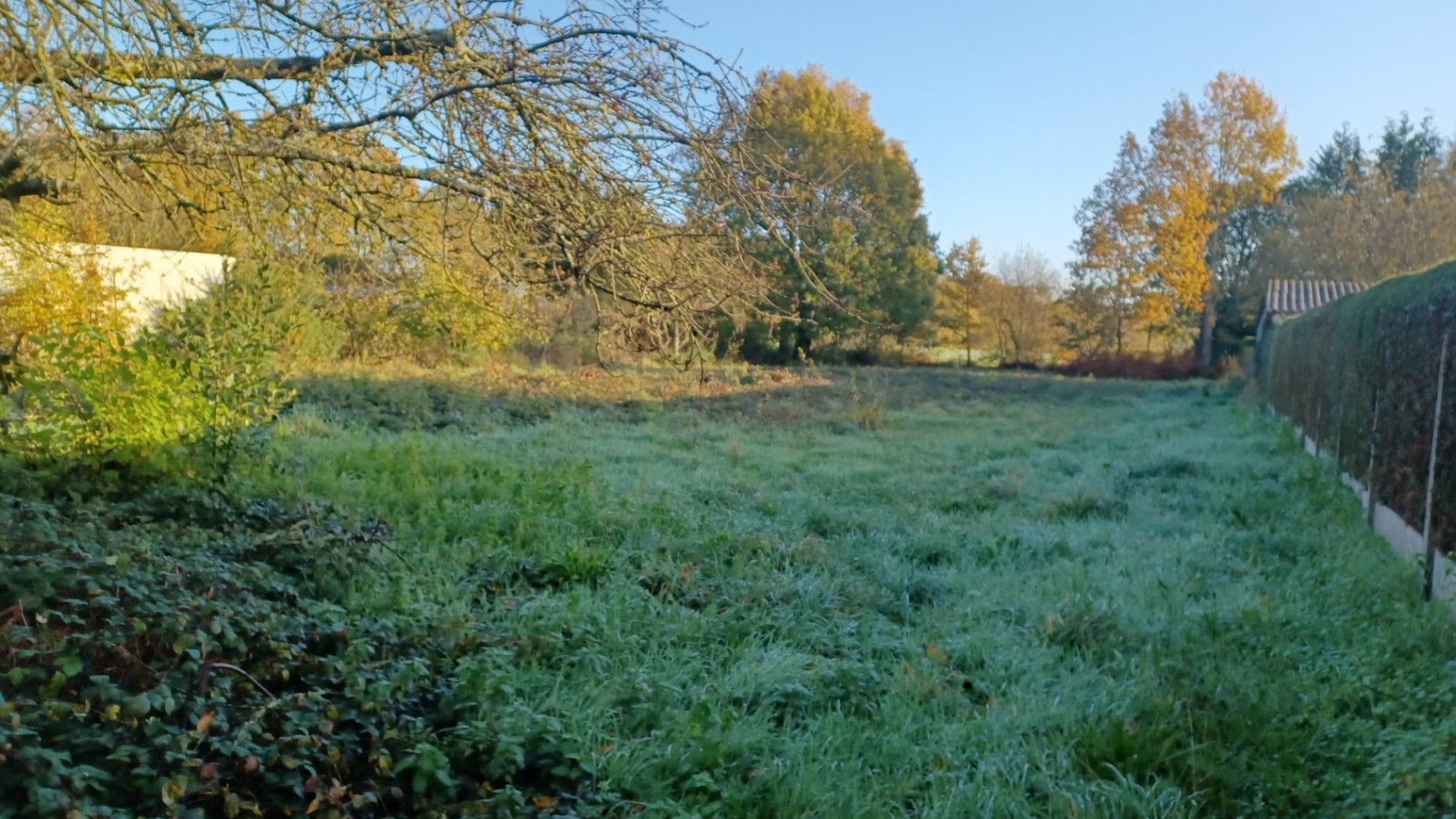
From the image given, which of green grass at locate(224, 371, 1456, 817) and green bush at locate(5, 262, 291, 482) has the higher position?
green bush at locate(5, 262, 291, 482)

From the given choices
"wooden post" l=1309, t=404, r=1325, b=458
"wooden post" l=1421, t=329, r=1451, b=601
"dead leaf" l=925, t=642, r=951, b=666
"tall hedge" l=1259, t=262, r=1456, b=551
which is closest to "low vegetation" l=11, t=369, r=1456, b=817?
"dead leaf" l=925, t=642, r=951, b=666

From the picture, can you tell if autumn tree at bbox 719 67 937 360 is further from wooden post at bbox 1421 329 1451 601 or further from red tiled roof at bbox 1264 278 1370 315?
red tiled roof at bbox 1264 278 1370 315

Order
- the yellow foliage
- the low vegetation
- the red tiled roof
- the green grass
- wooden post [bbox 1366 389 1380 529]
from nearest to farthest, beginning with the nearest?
1. the low vegetation
2. the green grass
3. wooden post [bbox 1366 389 1380 529]
4. the yellow foliage
5. the red tiled roof

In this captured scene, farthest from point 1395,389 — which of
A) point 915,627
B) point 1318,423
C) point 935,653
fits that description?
point 1318,423

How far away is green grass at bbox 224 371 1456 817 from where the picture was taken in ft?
11.0

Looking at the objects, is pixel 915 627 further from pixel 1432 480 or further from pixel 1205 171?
pixel 1205 171

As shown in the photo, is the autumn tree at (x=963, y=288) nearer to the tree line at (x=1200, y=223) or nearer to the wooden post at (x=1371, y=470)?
the tree line at (x=1200, y=223)

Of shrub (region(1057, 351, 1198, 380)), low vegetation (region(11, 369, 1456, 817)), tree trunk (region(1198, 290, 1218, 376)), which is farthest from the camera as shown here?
tree trunk (region(1198, 290, 1218, 376))

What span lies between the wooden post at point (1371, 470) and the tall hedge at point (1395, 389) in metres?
0.02

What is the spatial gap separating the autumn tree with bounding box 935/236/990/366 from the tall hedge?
2758 cm

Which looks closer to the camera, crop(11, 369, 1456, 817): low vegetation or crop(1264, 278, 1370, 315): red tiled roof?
crop(11, 369, 1456, 817): low vegetation

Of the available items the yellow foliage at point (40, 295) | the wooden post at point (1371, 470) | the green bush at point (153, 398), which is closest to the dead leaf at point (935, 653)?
the green bush at point (153, 398)

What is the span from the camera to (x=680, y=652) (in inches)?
171

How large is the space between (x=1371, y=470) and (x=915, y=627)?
15.0 ft
